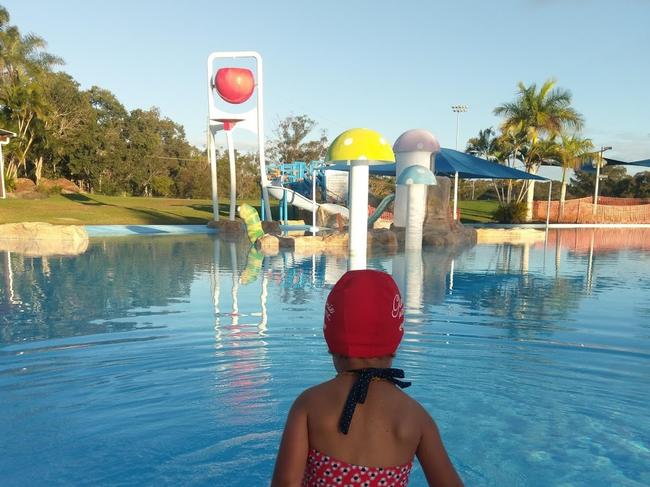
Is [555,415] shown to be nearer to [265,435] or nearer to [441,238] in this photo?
[265,435]

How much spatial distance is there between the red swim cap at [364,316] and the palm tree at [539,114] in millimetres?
34482

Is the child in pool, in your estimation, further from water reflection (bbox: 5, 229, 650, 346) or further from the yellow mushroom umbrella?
the yellow mushroom umbrella

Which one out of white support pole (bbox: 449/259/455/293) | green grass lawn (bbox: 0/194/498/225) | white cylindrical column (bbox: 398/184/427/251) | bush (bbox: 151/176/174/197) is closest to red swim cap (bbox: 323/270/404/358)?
white support pole (bbox: 449/259/455/293)

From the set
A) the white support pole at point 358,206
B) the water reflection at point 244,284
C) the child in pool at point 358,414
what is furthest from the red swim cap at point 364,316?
the white support pole at point 358,206

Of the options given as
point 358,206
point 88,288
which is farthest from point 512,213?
point 88,288

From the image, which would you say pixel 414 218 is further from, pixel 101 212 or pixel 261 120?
pixel 101 212

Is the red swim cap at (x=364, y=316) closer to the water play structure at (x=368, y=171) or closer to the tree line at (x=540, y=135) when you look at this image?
the water play structure at (x=368, y=171)

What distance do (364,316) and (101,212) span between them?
29790 millimetres

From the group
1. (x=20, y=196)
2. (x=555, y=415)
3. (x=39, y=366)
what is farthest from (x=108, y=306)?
(x=20, y=196)

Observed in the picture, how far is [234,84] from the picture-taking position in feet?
68.7

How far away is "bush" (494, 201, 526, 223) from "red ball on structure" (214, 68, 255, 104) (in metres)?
19.0

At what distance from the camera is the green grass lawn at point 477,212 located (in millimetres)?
36537

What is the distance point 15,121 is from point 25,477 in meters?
41.2

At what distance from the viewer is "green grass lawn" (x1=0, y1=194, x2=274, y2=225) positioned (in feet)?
81.6
